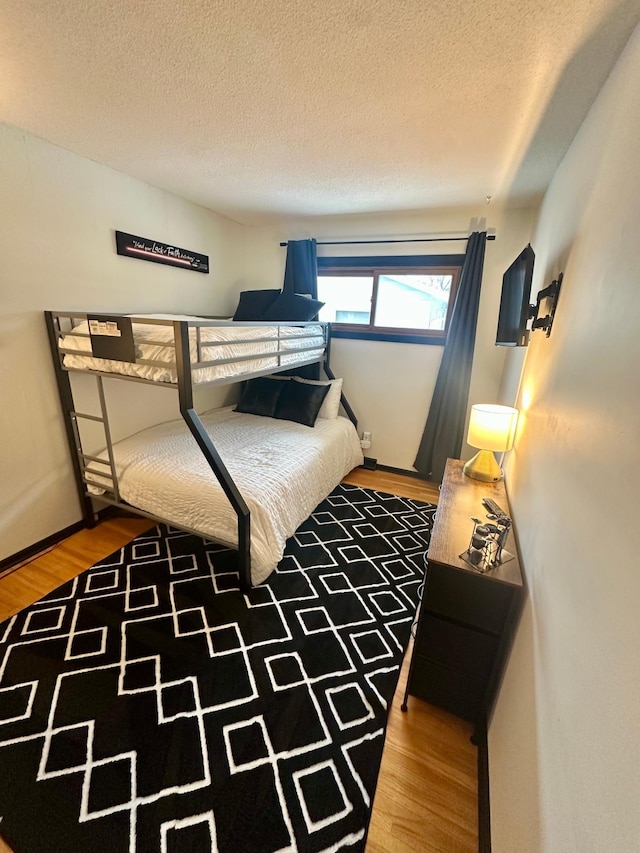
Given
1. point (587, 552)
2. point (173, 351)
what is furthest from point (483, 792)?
point (173, 351)

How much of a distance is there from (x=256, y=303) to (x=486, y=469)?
2.60 m

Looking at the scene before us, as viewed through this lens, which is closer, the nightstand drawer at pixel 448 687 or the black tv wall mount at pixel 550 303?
the nightstand drawer at pixel 448 687

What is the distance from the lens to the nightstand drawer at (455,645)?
49.9 inches

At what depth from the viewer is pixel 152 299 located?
2.77 metres

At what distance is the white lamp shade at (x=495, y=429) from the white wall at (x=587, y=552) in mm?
412

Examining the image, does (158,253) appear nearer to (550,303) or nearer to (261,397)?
(261,397)

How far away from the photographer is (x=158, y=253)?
8.95ft

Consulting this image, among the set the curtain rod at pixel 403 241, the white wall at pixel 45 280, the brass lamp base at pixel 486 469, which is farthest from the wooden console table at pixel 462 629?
the curtain rod at pixel 403 241

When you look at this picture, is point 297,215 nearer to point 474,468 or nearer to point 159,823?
point 474,468

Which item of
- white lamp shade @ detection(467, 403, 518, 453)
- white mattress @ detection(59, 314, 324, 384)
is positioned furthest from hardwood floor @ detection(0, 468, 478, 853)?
white mattress @ detection(59, 314, 324, 384)

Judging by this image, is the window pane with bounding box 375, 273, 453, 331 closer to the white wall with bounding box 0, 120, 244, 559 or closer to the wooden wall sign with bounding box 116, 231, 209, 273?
the wooden wall sign with bounding box 116, 231, 209, 273

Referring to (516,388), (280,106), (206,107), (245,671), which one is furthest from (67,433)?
(516,388)

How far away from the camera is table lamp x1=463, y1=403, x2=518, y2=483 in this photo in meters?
1.87

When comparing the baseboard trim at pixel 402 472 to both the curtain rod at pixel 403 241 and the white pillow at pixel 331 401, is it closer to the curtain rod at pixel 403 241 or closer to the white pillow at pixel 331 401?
the white pillow at pixel 331 401
